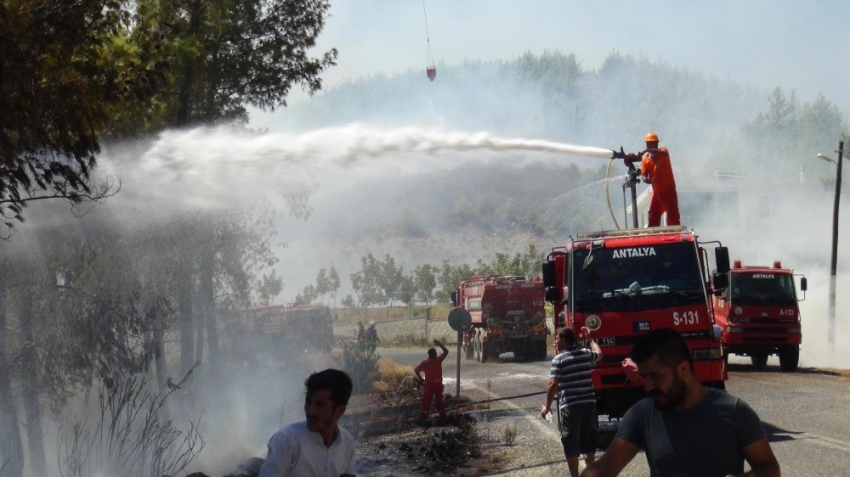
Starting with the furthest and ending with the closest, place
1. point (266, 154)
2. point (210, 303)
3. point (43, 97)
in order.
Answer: point (210, 303) → point (266, 154) → point (43, 97)

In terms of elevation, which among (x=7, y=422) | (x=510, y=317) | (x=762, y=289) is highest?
(x=762, y=289)

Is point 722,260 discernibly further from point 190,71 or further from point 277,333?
point 277,333

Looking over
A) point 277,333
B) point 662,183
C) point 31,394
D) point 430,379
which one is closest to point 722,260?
point 662,183

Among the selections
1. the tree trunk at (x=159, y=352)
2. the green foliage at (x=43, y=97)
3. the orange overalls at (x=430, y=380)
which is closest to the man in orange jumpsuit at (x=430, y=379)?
the orange overalls at (x=430, y=380)

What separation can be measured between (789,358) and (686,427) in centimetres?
2152

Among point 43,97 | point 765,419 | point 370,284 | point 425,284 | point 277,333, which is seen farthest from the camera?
point 370,284

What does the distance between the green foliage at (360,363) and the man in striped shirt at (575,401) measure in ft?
44.6

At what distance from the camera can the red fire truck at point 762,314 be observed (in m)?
23.0

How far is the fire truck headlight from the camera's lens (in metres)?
11.4

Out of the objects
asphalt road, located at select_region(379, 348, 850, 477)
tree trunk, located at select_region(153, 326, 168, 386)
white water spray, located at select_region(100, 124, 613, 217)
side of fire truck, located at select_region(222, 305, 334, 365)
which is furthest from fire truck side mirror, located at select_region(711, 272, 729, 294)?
side of fire truck, located at select_region(222, 305, 334, 365)

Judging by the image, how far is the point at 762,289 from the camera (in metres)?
23.3

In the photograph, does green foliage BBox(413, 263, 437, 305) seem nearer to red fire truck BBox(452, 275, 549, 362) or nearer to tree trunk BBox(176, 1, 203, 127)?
red fire truck BBox(452, 275, 549, 362)

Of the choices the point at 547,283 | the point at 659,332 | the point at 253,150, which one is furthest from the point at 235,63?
the point at 659,332

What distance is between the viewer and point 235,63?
1534 cm
